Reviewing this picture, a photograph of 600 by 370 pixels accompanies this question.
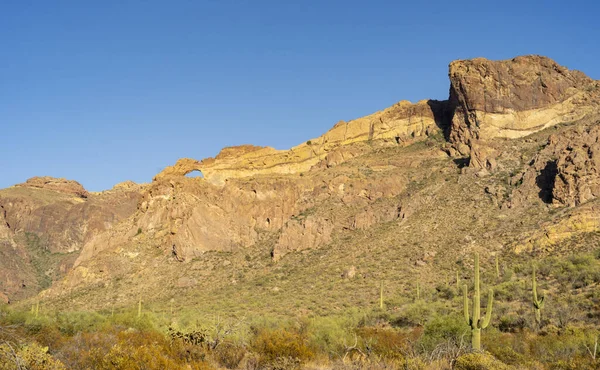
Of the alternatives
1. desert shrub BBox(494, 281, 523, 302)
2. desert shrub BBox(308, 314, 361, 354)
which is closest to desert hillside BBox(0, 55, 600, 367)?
desert shrub BBox(494, 281, 523, 302)

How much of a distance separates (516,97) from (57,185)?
108m

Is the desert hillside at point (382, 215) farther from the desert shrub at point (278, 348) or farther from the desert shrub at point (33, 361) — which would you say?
the desert shrub at point (33, 361)

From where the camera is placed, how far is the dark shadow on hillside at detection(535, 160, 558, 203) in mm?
52219

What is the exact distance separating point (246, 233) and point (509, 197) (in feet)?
88.9

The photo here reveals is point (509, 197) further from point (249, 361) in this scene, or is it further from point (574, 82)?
point (249, 361)

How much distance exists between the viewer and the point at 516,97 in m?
68.6

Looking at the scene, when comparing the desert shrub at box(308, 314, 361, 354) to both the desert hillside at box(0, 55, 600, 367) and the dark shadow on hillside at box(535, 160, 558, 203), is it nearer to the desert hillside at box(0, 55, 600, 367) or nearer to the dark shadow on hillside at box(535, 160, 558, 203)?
the desert hillside at box(0, 55, 600, 367)

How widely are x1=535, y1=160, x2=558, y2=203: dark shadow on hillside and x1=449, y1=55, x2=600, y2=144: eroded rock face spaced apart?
39.7 ft

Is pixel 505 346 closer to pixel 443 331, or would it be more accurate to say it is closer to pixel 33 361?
pixel 443 331

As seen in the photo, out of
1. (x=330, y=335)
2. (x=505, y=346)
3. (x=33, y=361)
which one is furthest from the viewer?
(x=330, y=335)

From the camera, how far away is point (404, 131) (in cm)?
8031

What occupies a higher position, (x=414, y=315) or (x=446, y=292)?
(x=446, y=292)

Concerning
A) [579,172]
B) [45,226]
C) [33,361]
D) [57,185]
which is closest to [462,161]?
[579,172]

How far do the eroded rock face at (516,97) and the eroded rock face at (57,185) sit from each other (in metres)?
98.4
